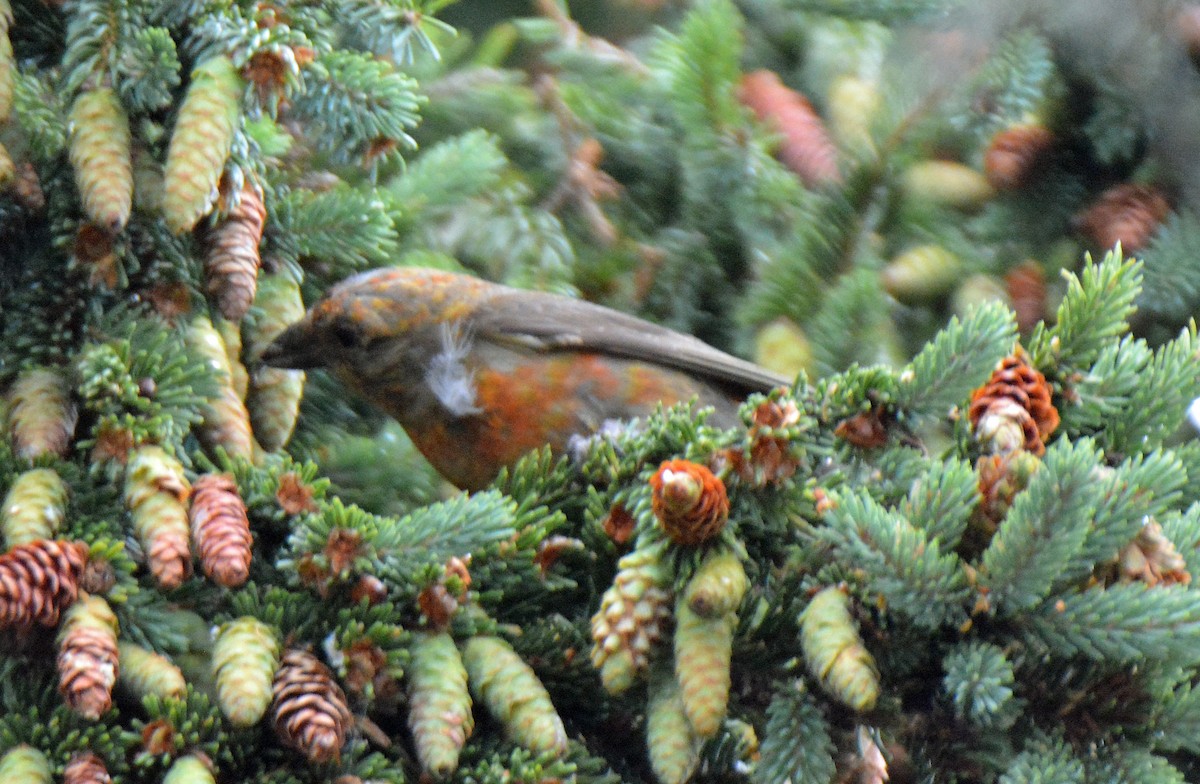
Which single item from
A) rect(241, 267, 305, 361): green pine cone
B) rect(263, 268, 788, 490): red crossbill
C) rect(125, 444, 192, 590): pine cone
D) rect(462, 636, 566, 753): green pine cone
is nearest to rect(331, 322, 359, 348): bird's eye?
rect(263, 268, 788, 490): red crossbill

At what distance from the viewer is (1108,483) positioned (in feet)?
4.25

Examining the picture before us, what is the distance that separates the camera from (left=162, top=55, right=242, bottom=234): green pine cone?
1.63 meters

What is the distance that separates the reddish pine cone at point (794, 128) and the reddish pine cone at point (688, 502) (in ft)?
4.34

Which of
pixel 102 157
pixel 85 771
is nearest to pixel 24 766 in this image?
pixel 85 771

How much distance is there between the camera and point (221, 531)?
1.44 meters

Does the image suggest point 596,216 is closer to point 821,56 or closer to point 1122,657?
point 821,56

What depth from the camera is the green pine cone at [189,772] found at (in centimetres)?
125

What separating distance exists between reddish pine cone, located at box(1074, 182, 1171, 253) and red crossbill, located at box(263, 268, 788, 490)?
64 centimetres

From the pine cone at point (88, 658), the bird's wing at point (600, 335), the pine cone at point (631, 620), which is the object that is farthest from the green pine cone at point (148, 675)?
the bird's wing at point (600, 335)

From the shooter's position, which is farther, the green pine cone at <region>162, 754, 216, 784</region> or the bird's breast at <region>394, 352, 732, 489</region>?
the bird's breast at <region>394, 352, 732, 489</region>

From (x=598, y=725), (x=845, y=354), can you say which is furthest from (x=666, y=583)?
(x=845, y=354)

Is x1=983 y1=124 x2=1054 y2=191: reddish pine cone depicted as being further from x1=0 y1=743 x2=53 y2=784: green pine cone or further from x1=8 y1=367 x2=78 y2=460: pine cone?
x1=0 y1=743 x2=53 y2=784: green pine cone

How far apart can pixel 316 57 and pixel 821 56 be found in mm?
1389

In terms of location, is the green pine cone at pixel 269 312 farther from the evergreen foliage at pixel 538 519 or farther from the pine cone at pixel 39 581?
the pine cone at pixel 39 581
